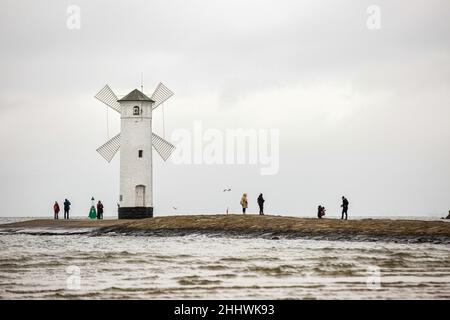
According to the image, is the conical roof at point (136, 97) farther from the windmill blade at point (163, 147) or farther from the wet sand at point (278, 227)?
the wet sand at point (278, 227)

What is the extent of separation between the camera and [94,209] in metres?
66.2

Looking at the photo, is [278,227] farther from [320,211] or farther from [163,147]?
[163,147]

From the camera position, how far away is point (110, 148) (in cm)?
6366

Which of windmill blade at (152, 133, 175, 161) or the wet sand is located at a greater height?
windmill blade at (152, 133, 175, 161)

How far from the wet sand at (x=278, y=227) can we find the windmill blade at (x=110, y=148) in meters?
5.27

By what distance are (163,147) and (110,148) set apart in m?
3.25

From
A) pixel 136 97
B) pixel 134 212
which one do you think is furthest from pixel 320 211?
pixel 136 97

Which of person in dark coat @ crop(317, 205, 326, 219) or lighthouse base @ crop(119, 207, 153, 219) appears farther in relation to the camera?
lighthouse base @ crop(119, 207, 153, 219)

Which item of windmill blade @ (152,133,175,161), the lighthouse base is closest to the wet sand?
the lighthouse base

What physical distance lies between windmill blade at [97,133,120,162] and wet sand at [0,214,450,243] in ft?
17.3

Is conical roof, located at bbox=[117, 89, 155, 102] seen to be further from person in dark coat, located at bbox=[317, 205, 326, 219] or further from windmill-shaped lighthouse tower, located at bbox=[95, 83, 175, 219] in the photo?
person in dark coat, located at bbox=[317, 205, 326, 219]

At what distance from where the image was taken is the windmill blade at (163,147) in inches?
2493

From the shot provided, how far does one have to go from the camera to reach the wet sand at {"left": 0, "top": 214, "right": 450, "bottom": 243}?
153 feet

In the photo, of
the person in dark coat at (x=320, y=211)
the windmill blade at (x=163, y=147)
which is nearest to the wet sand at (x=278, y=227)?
the person in dark coat at (x=320, y=211)
